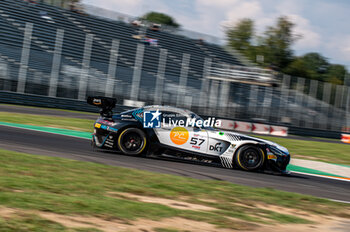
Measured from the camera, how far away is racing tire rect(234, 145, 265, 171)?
27.9 feet

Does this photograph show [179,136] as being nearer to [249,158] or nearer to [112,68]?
[249,158]

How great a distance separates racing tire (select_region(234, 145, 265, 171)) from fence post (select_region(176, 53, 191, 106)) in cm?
1730

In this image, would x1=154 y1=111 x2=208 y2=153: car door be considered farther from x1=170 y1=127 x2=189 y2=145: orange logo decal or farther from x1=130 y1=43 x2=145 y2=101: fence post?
x1=130 y1=43 x2=145 y2=101: fence post

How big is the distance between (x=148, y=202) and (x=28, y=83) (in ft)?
65.0

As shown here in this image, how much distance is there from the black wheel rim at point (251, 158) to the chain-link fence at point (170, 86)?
660 inches

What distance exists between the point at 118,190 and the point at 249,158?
3.81 metres

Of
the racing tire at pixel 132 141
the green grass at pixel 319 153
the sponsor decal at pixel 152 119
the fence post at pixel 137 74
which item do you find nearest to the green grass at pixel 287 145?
the green grass at pixel 319 153

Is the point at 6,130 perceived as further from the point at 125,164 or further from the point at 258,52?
the point at 258,52

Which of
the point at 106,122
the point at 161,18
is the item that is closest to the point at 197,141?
the point at 106,122

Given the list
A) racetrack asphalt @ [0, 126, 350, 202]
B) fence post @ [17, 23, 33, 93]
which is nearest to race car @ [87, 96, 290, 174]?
racetrack asphalt @ [0, 126, 350, 202]

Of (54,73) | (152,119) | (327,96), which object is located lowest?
(152,119)

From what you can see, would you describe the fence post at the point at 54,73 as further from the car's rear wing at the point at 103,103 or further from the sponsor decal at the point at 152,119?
the sponsor decal at the point at 152,119

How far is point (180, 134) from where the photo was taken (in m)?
8.66

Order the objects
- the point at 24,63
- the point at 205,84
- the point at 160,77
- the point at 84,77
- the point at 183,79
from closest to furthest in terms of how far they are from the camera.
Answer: the point at 24,63 < the point at 84,77 < the point at 160,77 < the point at 183,79 < the point at 205,84
